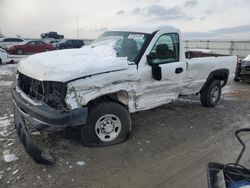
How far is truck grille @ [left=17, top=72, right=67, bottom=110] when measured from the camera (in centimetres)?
411

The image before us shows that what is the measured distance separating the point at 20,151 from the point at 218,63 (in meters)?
5.13

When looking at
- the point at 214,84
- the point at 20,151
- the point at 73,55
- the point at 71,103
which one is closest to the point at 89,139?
the point at 71,103

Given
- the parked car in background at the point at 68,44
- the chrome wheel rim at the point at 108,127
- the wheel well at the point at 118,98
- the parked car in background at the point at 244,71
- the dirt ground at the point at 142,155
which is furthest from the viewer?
the parked car in background at the point at 68,44

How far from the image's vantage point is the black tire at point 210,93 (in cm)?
729

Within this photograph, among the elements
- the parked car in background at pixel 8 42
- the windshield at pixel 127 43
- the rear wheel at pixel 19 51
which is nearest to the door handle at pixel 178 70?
the windshield at pixel 127 43

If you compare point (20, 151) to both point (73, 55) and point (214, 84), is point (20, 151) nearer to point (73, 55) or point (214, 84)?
point (73, 55)

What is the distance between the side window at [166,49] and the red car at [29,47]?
24079 millimetres

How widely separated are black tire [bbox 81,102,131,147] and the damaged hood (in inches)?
24.4

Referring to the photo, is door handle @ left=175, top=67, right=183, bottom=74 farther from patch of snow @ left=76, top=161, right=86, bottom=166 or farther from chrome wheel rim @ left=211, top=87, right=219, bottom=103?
patch of snow @ left=76, top=161, right=86, bottom=166

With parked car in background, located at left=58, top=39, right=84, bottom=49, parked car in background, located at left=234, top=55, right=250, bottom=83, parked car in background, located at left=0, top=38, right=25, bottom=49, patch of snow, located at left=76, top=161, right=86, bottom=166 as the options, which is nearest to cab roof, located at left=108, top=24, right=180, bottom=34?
patch of snow, located at left=76, top=161, right=86, bottom=166

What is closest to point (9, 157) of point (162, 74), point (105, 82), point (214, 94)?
point (105, 82)

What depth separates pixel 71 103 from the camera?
13.6ft

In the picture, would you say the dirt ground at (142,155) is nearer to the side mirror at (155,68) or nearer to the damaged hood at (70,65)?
the side mirror at (155,68)

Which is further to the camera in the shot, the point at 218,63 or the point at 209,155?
the point at 218,63
